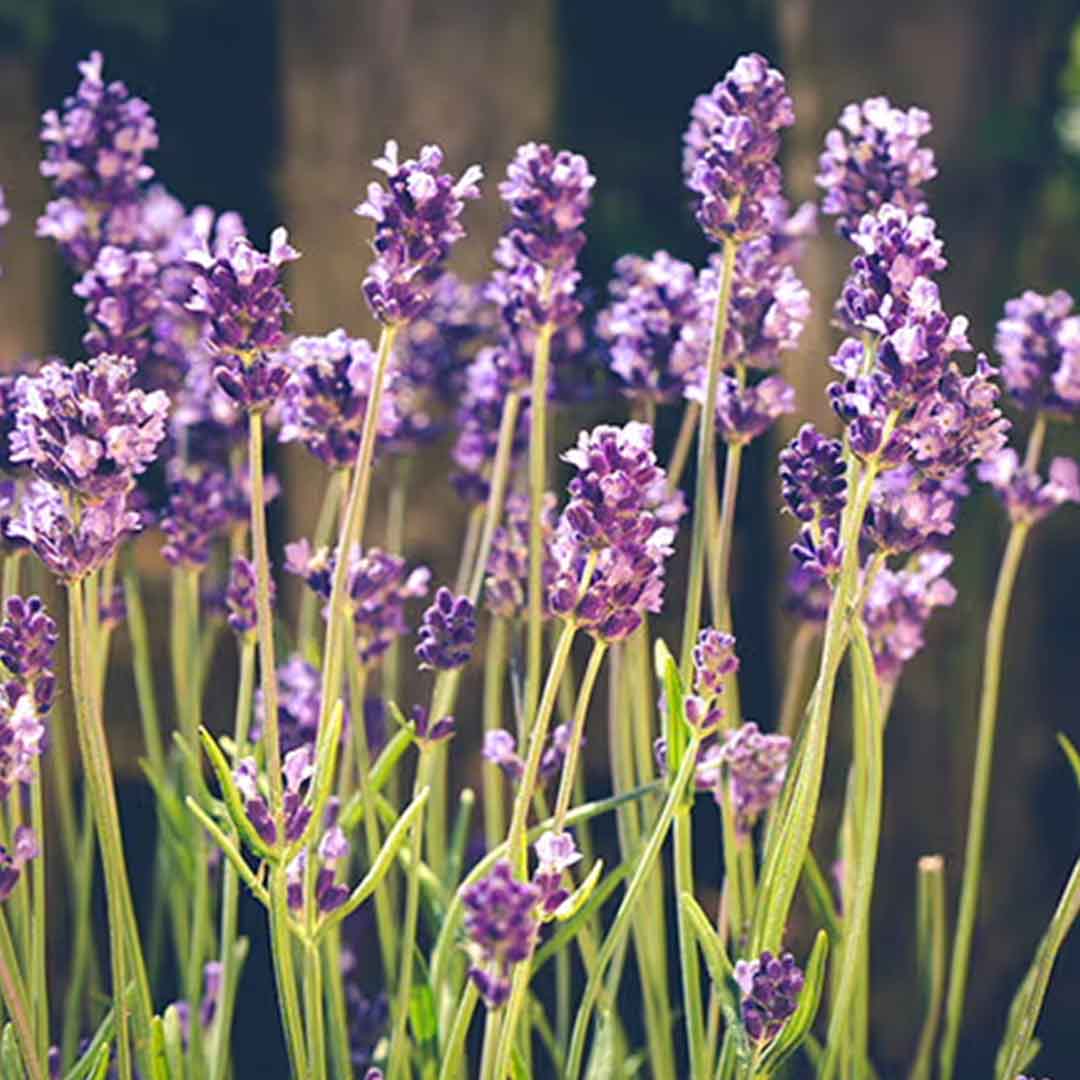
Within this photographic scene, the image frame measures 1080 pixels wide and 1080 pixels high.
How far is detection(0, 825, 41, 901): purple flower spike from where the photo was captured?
4.88 feet

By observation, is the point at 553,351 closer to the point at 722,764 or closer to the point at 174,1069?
the point at 722,764

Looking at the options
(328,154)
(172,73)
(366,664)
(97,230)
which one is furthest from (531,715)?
(172,73)

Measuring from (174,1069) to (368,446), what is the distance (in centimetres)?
63

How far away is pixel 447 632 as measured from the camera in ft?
5.41

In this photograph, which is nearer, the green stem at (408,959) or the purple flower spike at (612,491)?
the purple flower spike at (612,491)

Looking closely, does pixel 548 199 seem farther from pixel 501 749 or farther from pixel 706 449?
pixel 501 749

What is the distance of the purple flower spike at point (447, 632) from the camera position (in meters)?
1.65

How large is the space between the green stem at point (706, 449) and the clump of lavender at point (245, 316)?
41 cm

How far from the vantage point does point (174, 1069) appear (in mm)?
1687

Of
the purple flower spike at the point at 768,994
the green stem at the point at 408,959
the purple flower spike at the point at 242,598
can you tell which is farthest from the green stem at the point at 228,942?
the purple flower spike at the point at 768,994

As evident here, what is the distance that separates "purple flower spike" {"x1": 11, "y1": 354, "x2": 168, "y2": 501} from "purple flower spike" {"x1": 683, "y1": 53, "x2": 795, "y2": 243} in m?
0.55

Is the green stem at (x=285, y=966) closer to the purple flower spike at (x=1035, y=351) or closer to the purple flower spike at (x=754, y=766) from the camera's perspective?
the purple flower spike at (x=754, y=766)

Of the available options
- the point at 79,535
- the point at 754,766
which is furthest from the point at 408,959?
the point at 79,535

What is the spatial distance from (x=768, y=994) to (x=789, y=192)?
206 centimetres
